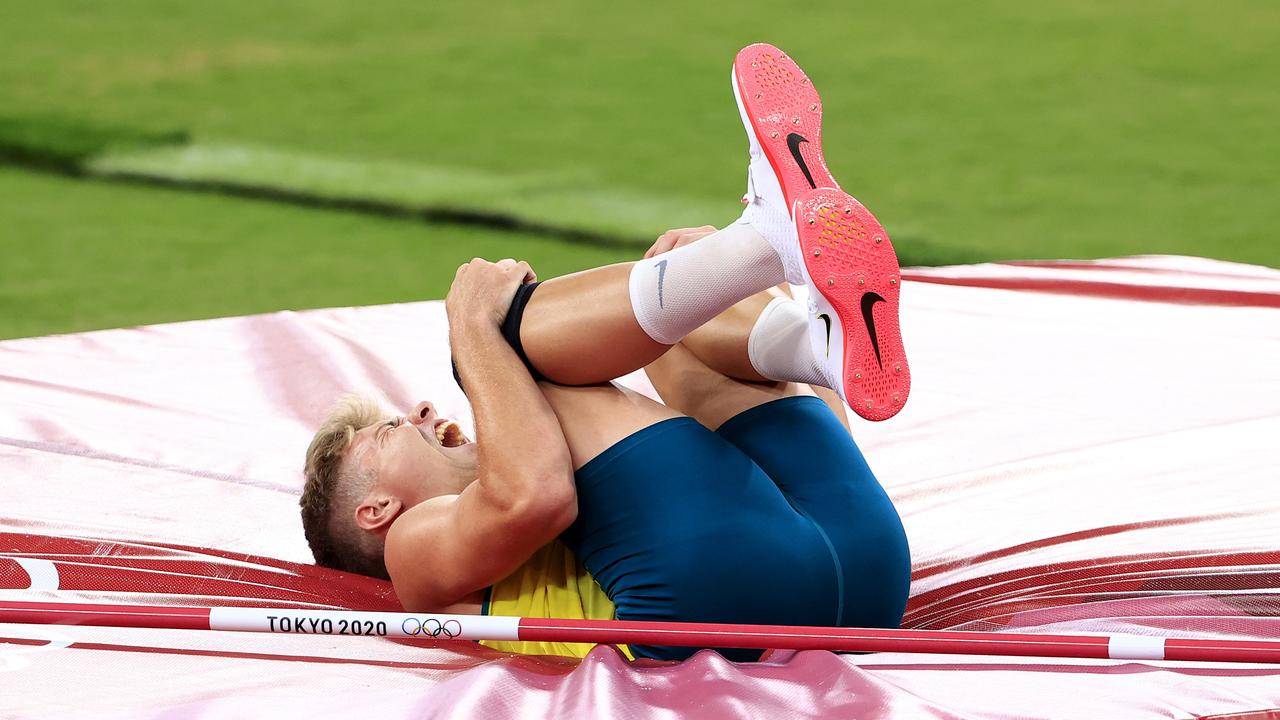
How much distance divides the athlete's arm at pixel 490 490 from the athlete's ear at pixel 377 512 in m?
0.05

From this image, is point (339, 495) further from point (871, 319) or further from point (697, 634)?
point (871, 319)

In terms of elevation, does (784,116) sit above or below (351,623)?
above

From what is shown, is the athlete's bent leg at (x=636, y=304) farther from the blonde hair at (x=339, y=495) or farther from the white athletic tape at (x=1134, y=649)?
the white athletic tape at (x=1134, y=649)

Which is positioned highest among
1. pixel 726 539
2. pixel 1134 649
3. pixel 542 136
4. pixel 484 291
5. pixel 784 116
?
pixel 542 136

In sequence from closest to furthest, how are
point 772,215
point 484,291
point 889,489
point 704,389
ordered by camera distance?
point 772,215
point 484,291
point 704,389
point 889,489

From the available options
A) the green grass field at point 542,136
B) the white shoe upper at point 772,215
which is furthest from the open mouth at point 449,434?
the green grass field at point 542,136

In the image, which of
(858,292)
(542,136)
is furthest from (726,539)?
(542,136)

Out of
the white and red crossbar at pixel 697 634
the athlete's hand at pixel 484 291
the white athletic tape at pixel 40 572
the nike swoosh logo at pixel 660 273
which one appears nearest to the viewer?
the white and red crossbar at pixel 697 634

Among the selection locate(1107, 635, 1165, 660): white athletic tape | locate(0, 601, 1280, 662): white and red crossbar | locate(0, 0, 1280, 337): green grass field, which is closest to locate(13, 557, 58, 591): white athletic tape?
locate(0, 601, 1280, 662): white and red crossbar

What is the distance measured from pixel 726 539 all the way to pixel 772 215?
0.35m

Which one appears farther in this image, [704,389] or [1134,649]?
[704,389]

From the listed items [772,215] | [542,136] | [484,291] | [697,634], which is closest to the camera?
[697,634]

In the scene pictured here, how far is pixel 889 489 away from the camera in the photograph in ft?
6.95

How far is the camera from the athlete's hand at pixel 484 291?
1.72 metres
